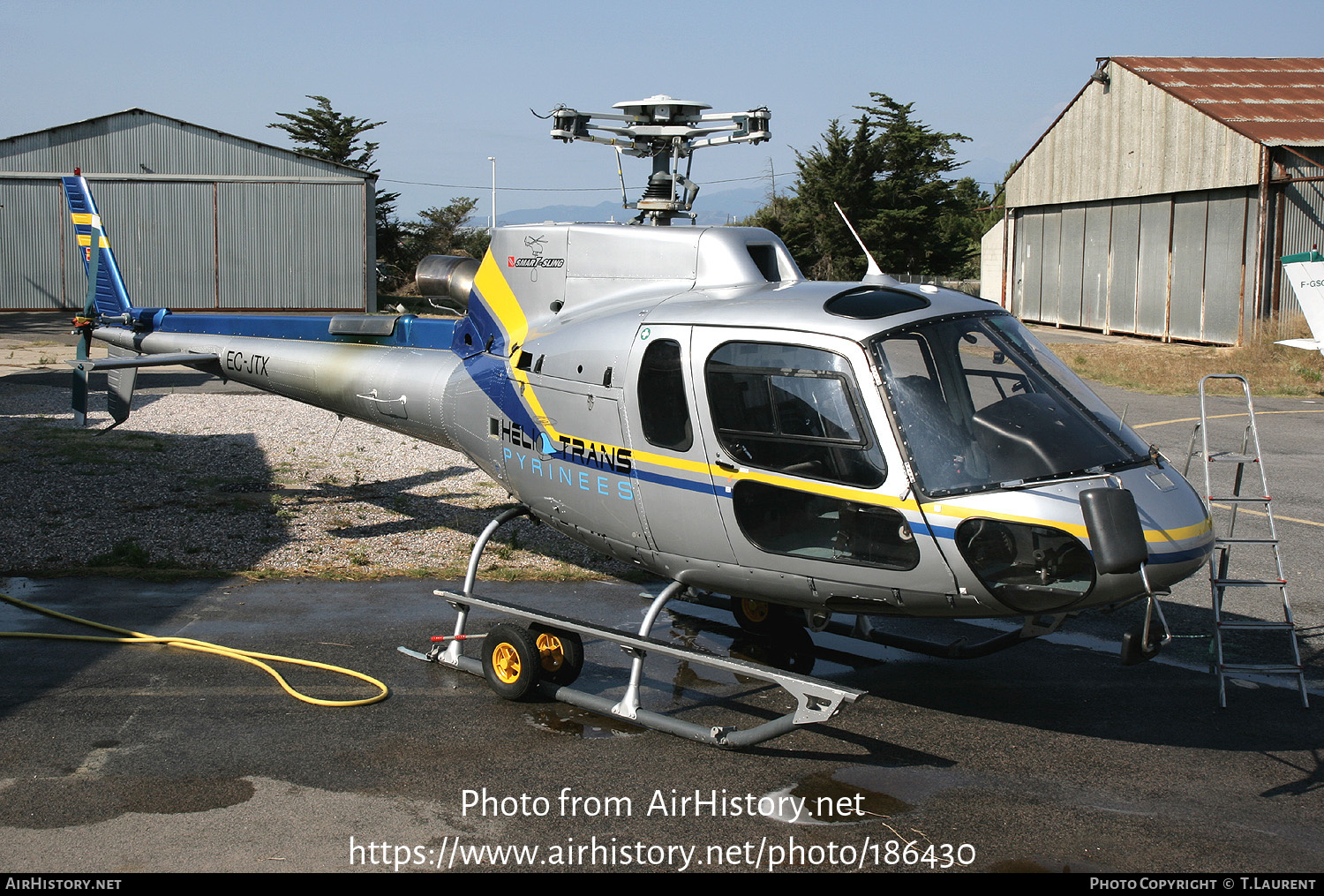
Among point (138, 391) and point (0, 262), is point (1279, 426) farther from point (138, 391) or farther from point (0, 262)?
point (0, 262)

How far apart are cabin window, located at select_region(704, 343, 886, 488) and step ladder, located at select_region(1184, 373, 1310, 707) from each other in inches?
76.7

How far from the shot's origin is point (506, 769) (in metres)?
5.76

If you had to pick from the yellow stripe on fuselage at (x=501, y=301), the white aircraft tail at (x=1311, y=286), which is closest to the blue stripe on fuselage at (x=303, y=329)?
the yellow stripe on fuselage at (x=501, y=301)

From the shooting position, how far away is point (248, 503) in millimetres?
11453

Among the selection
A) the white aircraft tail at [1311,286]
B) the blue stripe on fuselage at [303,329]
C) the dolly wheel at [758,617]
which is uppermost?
the white aircraft tail at [1311,286]

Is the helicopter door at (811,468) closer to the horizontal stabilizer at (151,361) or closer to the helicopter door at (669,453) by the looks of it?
the helicopter door at (669,453)

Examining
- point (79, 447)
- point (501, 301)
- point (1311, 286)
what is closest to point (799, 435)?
point (501, 301)

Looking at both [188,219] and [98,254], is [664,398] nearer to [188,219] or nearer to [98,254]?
[98,254]

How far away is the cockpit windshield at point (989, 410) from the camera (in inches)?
210

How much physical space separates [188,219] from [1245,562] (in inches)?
1407

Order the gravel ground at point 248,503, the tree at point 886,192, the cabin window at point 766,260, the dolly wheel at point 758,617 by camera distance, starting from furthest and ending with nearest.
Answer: the tree at point 886,192, the gravel ground at point 248,503, the dolly wheel at point 758,617, the cabin window at point 766,260

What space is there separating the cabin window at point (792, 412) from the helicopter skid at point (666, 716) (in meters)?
1.09

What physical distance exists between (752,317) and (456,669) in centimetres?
325

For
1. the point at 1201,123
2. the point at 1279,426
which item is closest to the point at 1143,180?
the point at 1201,123
